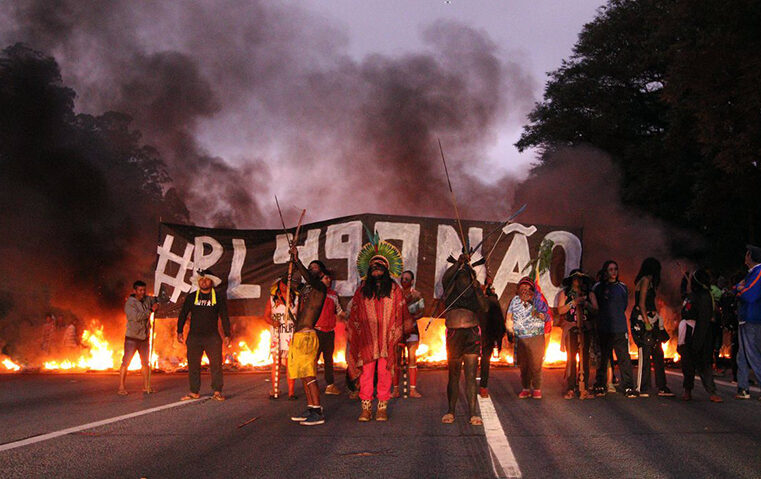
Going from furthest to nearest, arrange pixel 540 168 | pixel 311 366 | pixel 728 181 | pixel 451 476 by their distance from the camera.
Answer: pixel 540 168 → pixel 728 181 → pixel 311 366 → pixel 451 476

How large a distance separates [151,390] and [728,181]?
18.9 metres

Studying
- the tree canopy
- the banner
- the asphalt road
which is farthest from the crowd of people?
the tree canopy

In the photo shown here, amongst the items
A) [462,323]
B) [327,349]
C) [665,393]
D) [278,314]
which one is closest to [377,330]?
[462,323]

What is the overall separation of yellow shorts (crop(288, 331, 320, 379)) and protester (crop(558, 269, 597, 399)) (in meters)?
4.32

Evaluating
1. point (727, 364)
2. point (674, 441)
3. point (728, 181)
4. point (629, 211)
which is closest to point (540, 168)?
point (629, 211)

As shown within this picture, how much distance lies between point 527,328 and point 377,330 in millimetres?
3337

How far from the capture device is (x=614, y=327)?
441 inches

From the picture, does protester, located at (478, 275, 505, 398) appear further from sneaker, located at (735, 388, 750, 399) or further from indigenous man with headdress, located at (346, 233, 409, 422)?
sneaker, located at (735, 388, 750, 399)

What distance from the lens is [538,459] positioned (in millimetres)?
6027

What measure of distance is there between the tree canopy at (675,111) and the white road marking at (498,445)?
13.4 m

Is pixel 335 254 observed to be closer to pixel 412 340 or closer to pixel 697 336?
pixel 412 340

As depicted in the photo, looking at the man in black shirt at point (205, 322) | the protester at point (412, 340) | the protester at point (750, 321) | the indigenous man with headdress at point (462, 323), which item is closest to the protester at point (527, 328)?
the protester at point (412, 340)

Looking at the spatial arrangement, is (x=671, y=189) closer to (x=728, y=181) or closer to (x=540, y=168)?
(x=728, y=181)

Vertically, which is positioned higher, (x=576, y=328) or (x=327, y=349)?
(x=576, y=328)
